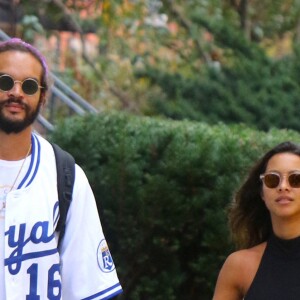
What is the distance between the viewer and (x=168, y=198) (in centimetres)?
544

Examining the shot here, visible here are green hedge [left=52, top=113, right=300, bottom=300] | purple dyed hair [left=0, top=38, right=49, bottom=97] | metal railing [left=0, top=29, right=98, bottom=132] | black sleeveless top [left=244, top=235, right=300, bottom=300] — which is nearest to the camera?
black sleeveless top [left=244, top=235, right=300, bottom=300]

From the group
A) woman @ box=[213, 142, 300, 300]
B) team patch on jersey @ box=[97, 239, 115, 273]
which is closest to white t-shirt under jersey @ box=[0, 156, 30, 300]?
team patch on jersey @ box=[97, 239, 115, 273]

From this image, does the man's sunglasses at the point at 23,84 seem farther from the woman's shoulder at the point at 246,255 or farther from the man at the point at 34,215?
the woman's shoulder at the point at 246,255

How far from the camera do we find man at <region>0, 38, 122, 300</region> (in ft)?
10.6

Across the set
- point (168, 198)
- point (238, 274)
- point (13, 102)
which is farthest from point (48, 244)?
point (168, 198)

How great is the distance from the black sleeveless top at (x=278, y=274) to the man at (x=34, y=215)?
0.54 metres

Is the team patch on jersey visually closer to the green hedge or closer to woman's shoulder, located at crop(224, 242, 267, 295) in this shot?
woman's shoulder, located at crop(224, 242, 267, 295)

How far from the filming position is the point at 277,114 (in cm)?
867

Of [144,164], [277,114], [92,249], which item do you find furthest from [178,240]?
[277,114]

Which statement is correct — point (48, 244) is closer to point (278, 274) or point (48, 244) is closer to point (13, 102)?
point (13, 102)

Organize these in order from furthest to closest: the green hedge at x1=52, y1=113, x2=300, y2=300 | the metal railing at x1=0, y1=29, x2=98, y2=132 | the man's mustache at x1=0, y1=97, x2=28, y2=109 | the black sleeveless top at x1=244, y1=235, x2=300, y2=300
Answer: the metal railing at x1=0, y1=29, x2=98, y2=132
the green hedge at x1=52, y1=113, x2=300, y2=300
the man's mustache at x1=0, y1=97, x2=28, y2=109
the black sleeveless top at x1=244, y1=235, x2=300, y2=300

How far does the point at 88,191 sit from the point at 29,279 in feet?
1.26

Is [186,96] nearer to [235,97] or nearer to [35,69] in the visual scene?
[235,97]

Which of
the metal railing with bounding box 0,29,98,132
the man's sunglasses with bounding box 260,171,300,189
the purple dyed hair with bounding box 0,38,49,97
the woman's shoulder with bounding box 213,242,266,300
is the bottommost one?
the woman's shoulder with bounding box 213,242,266,300
